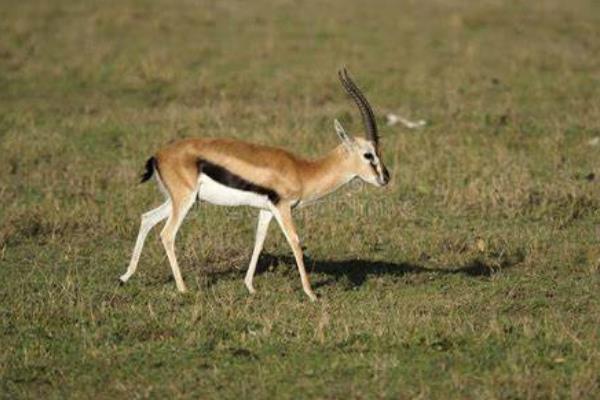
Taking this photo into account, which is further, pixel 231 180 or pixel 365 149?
pixel 365 149

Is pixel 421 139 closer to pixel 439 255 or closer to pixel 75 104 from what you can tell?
pixel 439 255

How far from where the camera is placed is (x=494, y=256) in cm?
962

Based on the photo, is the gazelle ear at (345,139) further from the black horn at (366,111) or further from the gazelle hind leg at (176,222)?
the gazelle hind leg at (176,222)

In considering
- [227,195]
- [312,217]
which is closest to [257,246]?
[227,195]

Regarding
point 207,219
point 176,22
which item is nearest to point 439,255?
point 207,219

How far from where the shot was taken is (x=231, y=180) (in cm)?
827

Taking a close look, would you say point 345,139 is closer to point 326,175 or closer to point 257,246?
point 326,175

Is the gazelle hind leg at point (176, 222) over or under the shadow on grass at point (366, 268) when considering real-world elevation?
over

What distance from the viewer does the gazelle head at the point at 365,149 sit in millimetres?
8547

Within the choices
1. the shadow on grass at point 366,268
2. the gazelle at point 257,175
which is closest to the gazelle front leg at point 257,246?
the gazelle at point 257,175

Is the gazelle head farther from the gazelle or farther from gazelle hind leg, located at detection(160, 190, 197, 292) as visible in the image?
gazelle hind leg, located at detection(160, 190, 197, 292)

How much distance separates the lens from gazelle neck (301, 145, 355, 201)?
8.57m

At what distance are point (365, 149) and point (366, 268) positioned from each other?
117 cm

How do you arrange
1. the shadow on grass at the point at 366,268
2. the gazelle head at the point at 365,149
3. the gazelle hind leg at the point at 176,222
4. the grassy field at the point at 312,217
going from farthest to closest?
the shadow on grass at the point at 366,268 < the gazelle head at the point at 365,149 < the gazelle hind leg at the point at 176,222 < the grassy field at the point at 312,217
